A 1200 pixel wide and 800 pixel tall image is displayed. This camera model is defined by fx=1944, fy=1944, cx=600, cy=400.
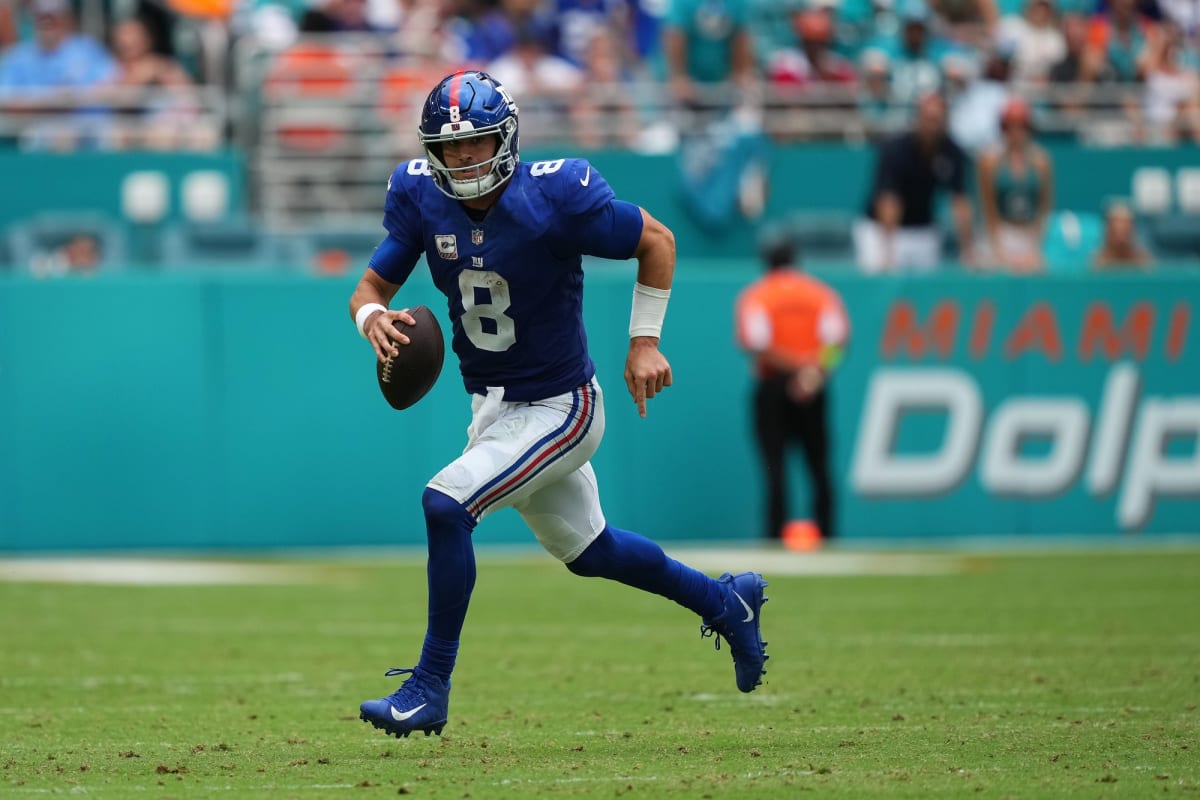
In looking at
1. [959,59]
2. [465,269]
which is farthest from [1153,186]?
[465,269]

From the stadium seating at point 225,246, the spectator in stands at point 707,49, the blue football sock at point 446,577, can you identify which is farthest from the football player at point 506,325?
the spectator in stands at point 707,49

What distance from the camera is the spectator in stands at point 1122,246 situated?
14375 mm

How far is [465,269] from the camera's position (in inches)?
229

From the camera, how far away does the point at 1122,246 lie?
47.3 feet

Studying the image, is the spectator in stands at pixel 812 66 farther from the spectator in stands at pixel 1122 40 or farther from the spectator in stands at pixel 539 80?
the spectator in stands at pixel 1122 40

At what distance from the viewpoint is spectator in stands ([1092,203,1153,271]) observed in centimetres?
1438

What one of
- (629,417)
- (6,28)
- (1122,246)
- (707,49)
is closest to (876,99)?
(707,49)

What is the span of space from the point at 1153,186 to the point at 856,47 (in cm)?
279

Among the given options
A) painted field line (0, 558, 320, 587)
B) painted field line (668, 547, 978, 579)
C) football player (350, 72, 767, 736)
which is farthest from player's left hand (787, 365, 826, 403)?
football player (350, 72, 767, 736)

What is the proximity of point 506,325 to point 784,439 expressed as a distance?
725 centimetres

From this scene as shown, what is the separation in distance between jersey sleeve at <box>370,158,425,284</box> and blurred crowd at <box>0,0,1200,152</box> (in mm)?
8926

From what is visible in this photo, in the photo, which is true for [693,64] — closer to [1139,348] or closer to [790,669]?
[1139,348]

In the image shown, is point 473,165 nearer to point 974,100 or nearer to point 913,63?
point 974,100

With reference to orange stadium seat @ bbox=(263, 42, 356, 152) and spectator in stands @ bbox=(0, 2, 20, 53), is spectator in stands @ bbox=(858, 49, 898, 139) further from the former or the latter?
spectator in stands @ bbox=(0, 2, 20, 53)
